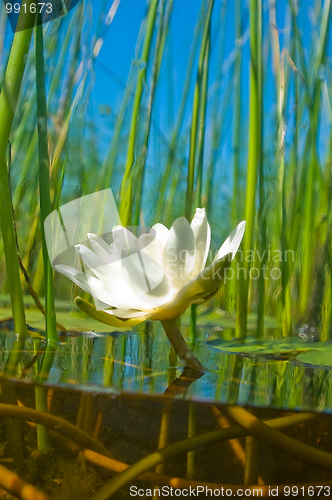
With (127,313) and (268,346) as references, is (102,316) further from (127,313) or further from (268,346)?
(268,346)

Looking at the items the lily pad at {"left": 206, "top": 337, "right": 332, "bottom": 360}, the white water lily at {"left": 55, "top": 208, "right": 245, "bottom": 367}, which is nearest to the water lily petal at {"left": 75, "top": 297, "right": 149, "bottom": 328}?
the white water lily at {"left": 55, "top": 208, "right": 245, "bottom": 367}

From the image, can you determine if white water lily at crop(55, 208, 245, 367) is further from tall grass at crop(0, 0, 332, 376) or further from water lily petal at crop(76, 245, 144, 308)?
tall grass at crop(0, 0, 332, 376)

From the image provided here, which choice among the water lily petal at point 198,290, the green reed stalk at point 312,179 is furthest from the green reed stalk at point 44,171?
the green reed stalk at point 312,179

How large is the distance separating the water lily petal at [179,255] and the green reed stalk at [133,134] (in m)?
0.12

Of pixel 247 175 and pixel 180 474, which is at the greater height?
pixel 247 175

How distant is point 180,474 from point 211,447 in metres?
0.02

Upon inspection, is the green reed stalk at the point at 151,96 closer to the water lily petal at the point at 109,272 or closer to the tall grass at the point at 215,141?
the tall grass at the point at 215,141

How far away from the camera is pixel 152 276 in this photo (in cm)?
21

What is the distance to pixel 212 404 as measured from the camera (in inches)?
7.0

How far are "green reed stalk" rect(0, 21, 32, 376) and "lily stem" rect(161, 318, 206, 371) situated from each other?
116mm

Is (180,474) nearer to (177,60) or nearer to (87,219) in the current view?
(87,219)

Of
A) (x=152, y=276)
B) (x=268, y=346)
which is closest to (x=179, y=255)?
(x=152, y=276)

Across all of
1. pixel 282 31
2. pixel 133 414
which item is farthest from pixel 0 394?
pixel 282 31

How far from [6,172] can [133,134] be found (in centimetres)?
13
